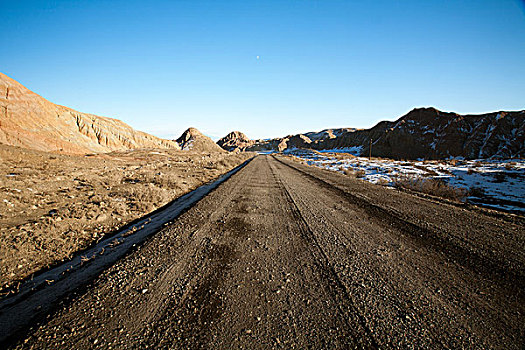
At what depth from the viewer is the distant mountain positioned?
172ft

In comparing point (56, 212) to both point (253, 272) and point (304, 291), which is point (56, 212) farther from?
point (304, 291)

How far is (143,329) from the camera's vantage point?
2.03 metres

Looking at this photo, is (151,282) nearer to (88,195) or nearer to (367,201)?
(88,195)

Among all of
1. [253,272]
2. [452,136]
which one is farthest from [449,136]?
[253,272]

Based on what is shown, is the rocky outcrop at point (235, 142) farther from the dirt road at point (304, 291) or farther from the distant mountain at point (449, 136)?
the dirt road at point (304, 291)

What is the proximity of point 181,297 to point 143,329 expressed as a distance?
20.6 inches

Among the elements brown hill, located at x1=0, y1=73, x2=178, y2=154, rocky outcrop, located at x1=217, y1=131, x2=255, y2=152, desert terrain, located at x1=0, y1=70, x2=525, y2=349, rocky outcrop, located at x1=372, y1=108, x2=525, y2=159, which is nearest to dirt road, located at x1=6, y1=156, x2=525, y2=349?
desert terrain, located at x1=0, y1=70, x2=525, y2=349

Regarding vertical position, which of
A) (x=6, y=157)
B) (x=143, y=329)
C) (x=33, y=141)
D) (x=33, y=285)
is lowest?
(x=33, y=285)

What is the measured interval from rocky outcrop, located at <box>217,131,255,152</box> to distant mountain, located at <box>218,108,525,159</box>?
10181 cm

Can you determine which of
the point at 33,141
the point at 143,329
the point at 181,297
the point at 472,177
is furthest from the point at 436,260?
the point at 33,141

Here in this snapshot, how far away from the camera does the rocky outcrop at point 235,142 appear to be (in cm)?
16875

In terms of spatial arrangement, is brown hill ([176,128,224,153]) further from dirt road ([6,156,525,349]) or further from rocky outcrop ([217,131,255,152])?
rocky outcrop ([217,131,255,152])

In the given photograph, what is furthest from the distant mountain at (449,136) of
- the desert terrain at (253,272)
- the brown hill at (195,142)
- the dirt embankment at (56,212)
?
the dirt embankment at (56,212)

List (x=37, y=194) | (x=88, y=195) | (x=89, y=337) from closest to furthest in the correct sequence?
(x=89, y=337) → (x=37, y=194) → (x=88, y=195)
